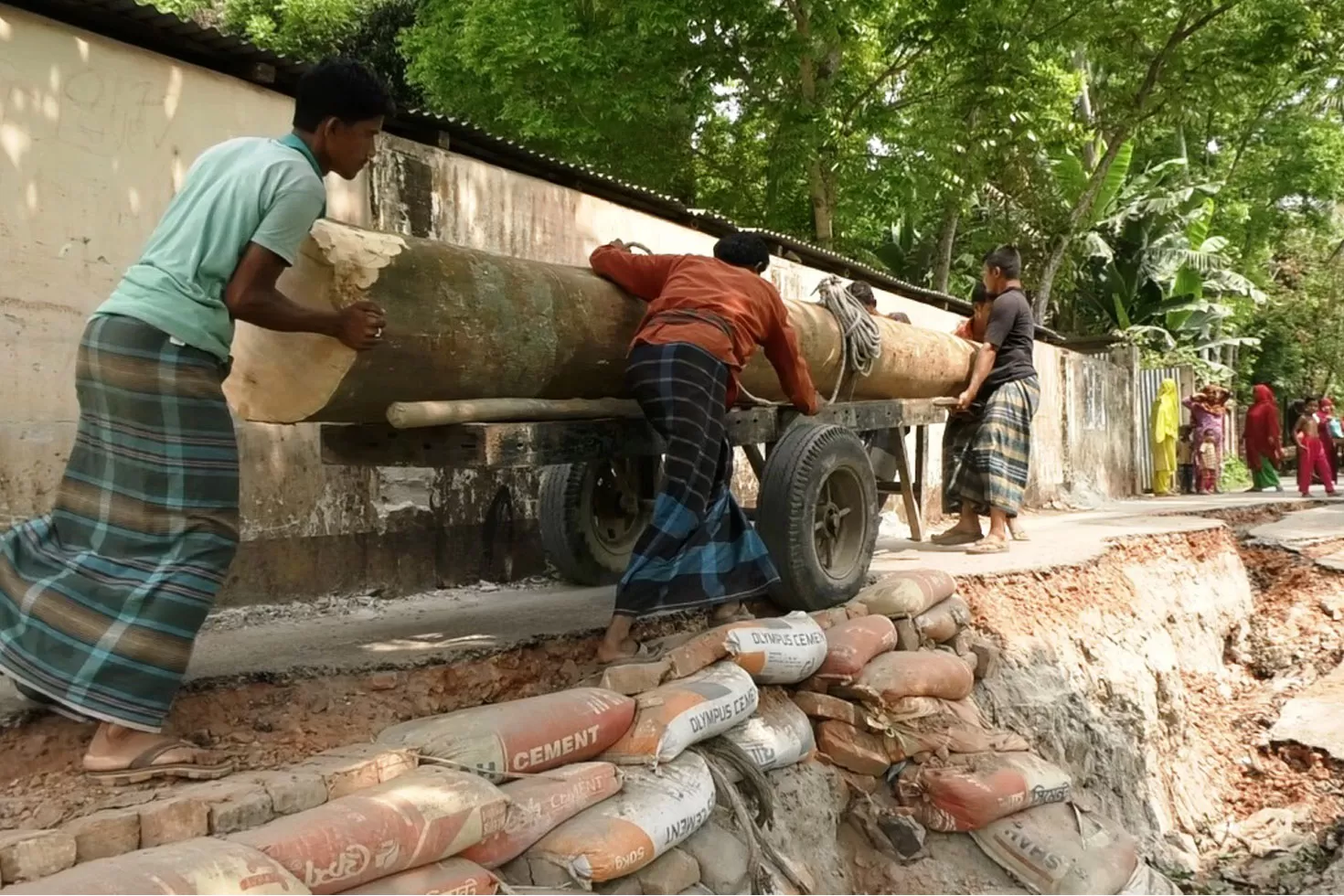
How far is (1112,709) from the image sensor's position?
551 cm

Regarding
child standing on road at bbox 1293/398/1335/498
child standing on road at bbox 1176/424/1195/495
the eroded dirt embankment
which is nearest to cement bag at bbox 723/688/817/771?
the eroded dirt embankment

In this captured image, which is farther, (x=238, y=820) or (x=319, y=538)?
(x=319, y=538)

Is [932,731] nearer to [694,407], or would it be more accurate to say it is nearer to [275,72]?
[694,407]

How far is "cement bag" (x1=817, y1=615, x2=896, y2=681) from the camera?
3.96m

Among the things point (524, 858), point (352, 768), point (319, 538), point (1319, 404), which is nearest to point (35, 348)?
point (319, 538)

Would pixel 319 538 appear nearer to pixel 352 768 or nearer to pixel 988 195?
pixel 352 768

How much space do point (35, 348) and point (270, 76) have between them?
1636 mm

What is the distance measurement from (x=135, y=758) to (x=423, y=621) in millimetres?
2160

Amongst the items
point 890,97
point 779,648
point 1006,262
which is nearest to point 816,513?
point 779,648

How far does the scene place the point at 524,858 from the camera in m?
2.48

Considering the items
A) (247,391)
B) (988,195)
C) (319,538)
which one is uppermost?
(988,195)

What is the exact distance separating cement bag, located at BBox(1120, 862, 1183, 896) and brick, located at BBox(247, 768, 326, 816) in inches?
118

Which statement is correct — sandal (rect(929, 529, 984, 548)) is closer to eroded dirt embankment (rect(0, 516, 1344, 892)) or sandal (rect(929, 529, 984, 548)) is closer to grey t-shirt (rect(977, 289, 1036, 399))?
eroded dirt embankment (rect(0, 516, 1344, 892))

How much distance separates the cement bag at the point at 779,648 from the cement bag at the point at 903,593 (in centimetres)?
60
